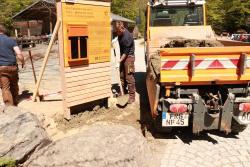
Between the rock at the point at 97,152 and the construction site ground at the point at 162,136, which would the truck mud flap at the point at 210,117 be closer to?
the construction site ground at the point at 162,136

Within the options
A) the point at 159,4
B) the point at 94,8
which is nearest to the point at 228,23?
the point at 159,4

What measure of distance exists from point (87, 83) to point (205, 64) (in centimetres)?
262

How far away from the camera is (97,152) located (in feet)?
13.6

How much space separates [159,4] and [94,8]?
2928mm

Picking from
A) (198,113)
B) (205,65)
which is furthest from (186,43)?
(198,113)

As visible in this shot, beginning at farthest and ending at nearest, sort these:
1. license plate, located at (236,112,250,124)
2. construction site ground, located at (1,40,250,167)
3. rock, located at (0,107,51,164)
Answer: license plate, located at (236,112,250,124)
construction site ground, located at (1,40,250,167)
rock, located at (0,107,51,164)

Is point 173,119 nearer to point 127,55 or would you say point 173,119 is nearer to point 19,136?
point 19,136

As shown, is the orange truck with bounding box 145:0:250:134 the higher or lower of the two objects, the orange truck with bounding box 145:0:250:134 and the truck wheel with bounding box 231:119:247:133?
the higher

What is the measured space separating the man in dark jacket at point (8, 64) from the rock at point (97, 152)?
119 inches

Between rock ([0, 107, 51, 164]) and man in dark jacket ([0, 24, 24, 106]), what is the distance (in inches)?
74.1

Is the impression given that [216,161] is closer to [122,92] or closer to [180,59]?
[180,59]

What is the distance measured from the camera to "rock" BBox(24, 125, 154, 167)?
4023 mm

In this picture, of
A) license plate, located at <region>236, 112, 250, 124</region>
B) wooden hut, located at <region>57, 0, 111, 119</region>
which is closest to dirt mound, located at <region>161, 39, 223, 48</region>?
wooden hut, located at <region>57, 0, 111, 119</region>

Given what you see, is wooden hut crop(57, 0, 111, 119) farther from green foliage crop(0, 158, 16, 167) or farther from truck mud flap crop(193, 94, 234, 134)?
truck mud flap crop(193, 94, 234, 134)
